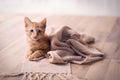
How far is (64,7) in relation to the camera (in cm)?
350

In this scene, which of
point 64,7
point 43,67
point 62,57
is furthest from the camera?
point 64,7

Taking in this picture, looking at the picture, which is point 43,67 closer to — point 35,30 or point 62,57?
point 62,57

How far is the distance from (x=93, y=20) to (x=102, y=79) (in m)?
1.43

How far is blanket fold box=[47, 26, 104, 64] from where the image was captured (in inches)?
80.5

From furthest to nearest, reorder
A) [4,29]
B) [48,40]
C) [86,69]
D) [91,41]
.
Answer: [4,29]
[91,41]
[48,40]
[86,69]

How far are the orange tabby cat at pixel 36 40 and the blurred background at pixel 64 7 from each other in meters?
1.37

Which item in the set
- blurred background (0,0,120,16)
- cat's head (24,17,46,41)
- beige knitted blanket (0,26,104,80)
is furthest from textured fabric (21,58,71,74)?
blurred background (0,0,120,16)

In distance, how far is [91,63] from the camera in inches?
79.9

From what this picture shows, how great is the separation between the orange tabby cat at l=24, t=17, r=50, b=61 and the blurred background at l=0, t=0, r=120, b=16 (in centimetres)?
137

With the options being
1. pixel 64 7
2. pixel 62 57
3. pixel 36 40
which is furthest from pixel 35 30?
pixel 64 7

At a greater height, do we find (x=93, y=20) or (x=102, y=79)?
(x=93, y=20)

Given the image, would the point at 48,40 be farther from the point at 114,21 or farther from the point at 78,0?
the point at 78,0

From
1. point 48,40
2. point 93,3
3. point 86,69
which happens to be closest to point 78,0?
point 93,3

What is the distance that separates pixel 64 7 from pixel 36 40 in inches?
57.6
